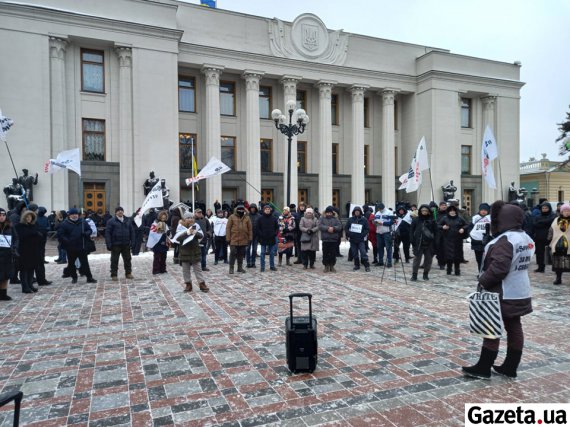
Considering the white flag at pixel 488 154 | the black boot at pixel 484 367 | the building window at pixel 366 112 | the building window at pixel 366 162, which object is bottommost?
the black boot at pixel 484 367

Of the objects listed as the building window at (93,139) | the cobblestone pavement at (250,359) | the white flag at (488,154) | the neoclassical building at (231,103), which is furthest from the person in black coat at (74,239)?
the building window at (93,139)

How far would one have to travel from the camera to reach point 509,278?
4.15m

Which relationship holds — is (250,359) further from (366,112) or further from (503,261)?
(366,112)

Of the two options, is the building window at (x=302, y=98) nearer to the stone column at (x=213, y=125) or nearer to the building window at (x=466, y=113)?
the stone column at (x=213, y=125)

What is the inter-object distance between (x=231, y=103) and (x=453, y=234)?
22.8 meters

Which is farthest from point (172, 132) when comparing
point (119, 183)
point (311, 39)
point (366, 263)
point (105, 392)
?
point (105, 392)

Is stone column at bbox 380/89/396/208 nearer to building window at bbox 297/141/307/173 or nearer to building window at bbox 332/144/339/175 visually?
building window at bbox 332/144/339/175

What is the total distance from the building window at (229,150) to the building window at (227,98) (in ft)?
5.99

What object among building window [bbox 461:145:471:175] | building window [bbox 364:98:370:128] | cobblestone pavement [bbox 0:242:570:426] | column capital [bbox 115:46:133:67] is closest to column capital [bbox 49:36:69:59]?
column capital [bbox 115:46:133:67]

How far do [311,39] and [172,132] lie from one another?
13065 mm

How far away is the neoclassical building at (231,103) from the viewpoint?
76.4 ft

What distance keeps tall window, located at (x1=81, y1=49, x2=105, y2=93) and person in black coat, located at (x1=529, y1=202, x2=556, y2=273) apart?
24.4m

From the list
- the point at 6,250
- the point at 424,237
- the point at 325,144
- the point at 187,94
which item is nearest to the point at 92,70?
the point at 187,94

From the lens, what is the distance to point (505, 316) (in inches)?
163
